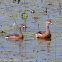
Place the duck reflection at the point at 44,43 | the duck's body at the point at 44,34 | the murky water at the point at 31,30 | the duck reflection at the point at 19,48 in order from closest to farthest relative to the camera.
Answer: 1. the murky water at the point at 31,30
2. the duck reflection at the point at 19,48
3. the duck reflection at the point at 44,43
4. the duck's body at the point at 44,34

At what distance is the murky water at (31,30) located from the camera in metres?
12.2

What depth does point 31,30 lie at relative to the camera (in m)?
15.7

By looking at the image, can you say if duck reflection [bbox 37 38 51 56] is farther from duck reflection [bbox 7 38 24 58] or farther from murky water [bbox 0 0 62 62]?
duck reflection [bbox 7 38 24 58]

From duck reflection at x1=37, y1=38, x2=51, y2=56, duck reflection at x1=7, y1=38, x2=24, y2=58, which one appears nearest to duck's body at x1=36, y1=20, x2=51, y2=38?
duck reflection at x1=37, y1=38, x2=51, y2=56

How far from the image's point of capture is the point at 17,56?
12.1m

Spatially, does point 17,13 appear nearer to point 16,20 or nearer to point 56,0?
point 16,20

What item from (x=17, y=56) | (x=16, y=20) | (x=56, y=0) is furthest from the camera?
(x=56, y=0)

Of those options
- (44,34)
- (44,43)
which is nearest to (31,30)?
(44,34)

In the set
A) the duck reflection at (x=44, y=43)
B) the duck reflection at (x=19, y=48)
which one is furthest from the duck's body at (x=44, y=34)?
the duck reflection at (x=19, y=48)

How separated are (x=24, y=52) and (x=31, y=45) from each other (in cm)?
97

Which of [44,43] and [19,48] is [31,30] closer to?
[44,43]

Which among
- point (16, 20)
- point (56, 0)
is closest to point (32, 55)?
point (16, 20)

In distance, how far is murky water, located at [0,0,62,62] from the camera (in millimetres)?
12162

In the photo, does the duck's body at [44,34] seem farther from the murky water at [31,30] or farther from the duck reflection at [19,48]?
the duck reflection at [19,48]
